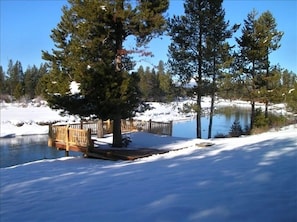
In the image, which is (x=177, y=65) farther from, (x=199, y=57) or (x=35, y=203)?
(x=35, y=203)

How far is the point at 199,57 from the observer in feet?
65.0

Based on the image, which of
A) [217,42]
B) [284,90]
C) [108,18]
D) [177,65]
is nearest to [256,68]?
[284,90]

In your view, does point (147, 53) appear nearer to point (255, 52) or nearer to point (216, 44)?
point (216, 44)

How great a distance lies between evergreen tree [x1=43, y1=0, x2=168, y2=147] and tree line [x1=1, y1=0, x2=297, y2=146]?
42mm

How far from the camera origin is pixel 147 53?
51.7 feet

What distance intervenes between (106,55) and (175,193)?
10.6 m

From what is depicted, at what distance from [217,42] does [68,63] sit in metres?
9.08

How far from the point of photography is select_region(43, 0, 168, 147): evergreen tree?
14.5 metres

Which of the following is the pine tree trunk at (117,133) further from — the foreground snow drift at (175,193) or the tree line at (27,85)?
the tree line at (27,85)

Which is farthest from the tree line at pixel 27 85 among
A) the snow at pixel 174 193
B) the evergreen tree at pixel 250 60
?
the snow at pixel 174 193

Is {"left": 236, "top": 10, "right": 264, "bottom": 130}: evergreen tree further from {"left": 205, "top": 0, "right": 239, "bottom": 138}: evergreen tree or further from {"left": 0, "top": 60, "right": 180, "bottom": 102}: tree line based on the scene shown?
{"left": 0, "top": 60, "right": 180, "bottom": 102}: tree line

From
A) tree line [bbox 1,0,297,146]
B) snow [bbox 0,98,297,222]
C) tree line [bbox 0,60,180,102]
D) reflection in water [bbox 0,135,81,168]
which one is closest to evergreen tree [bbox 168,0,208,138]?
tree line [bbox 1,0,297,146]

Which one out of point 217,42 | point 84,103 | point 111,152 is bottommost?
point 111,152

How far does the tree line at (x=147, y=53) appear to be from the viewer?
48.2ft
